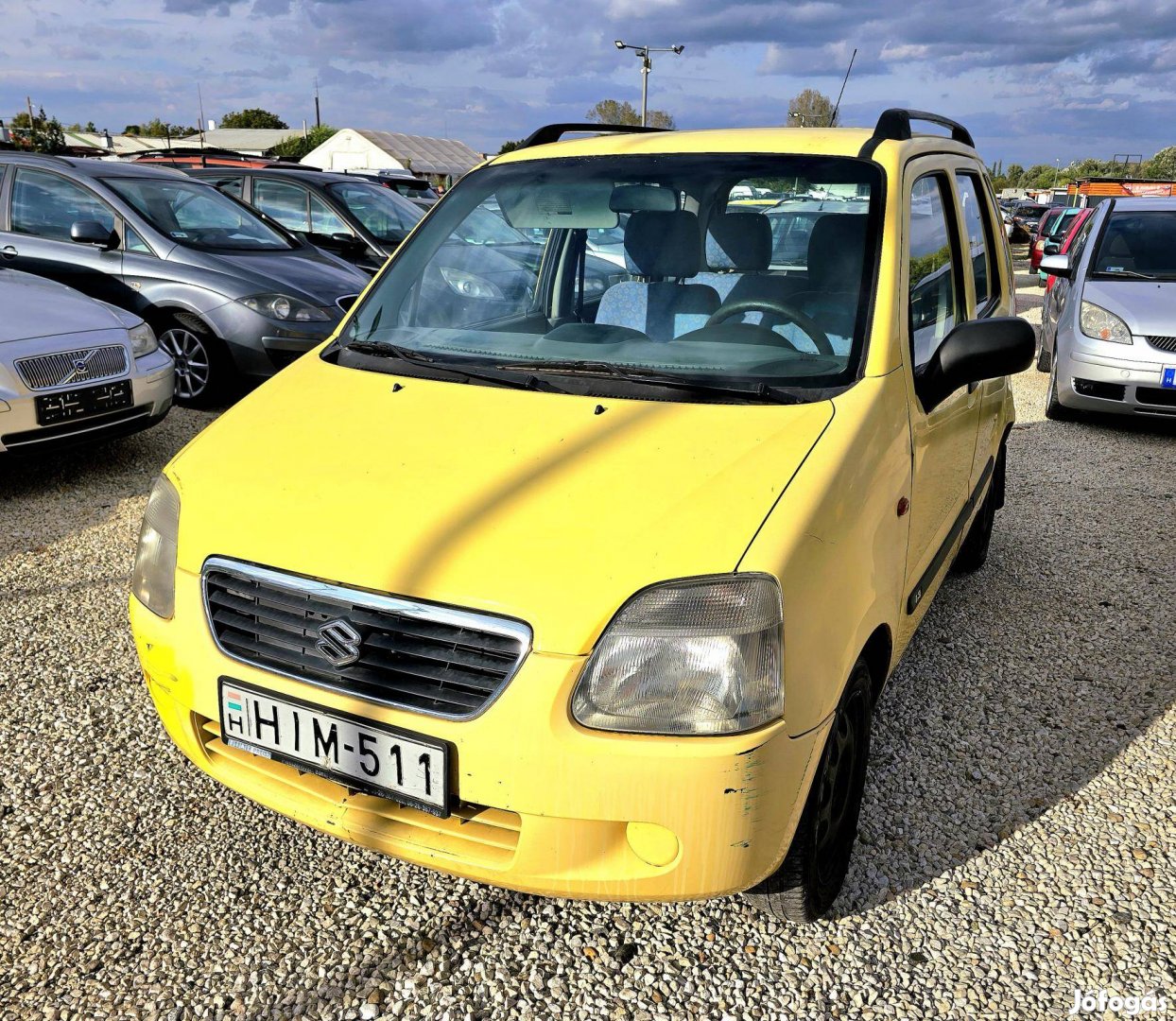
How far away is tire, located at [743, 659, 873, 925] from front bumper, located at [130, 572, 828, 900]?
0.17 metres

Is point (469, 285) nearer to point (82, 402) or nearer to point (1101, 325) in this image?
point (82, 402)

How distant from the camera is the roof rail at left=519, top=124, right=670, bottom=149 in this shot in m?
3.51

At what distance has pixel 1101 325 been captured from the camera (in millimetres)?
6984

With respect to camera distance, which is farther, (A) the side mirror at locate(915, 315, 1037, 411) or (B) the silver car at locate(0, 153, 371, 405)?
(B) the silver car at locate(0, 153, 371, 405)

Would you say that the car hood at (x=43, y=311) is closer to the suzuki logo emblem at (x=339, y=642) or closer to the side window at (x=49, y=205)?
the side window at (x=49, y=205)

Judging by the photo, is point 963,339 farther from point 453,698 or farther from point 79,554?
point 79,554

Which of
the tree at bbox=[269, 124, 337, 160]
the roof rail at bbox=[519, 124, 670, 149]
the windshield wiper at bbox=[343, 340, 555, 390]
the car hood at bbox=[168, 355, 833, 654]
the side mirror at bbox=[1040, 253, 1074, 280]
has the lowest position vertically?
the tree at bbox=[269, 124, 337, 160]

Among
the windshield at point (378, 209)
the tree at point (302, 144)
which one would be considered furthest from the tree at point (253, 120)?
the windshield at point (378, 209)

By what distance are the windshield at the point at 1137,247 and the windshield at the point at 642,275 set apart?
19.4 feet

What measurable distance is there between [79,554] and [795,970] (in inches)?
142

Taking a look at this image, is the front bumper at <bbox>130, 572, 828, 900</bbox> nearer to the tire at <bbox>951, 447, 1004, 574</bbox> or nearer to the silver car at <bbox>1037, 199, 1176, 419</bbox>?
the tire at <bbox>951, 447, 1004, 574</bbox>

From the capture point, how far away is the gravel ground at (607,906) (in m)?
2.09

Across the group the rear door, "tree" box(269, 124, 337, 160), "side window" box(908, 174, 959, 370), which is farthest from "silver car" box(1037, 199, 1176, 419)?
"tree" box(269, 124, 337, 160)

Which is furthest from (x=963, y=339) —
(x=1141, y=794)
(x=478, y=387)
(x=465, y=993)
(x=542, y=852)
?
(x=465, y=993)
